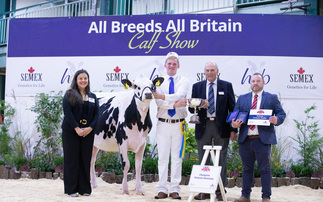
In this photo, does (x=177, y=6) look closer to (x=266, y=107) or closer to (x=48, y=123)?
(x=48, y=123)

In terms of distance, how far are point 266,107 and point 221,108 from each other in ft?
1.97

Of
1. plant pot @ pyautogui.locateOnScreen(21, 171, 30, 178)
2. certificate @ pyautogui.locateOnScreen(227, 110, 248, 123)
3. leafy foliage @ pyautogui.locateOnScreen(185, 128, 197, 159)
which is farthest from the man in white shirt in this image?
plant pot @ pyautogui.locateOnScreen(21, 171, 30, 178)

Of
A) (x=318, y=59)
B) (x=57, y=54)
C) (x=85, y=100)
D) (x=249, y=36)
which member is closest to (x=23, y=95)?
(x=57, y=54)

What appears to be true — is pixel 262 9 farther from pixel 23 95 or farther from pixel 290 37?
pixel 23 95

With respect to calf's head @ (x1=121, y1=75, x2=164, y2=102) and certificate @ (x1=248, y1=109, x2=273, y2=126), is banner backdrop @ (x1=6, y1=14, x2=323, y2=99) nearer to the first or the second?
calf's head @ (x1=121, y1=75, x2=164, y2=102)

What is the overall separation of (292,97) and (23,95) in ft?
19.4

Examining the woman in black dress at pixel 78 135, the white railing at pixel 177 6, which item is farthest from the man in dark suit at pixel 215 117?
the white railing at pixel 177 6

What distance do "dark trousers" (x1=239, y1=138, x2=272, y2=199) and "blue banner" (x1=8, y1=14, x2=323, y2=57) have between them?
354 cm

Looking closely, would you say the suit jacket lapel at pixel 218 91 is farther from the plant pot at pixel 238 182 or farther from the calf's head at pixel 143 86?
the plant pot at pixel 238 182

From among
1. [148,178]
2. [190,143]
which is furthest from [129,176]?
[190,143]

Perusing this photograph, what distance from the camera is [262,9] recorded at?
9672 mm

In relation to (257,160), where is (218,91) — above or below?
above

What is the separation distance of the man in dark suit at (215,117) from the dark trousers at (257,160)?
0.26 m

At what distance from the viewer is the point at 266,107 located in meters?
5.21
